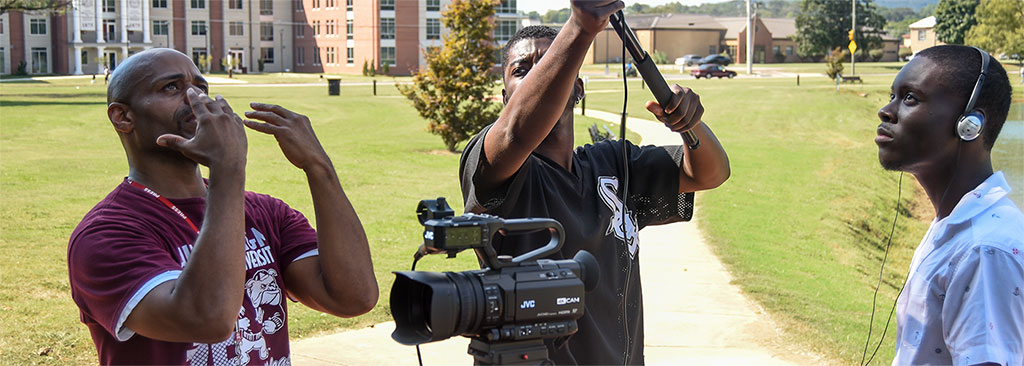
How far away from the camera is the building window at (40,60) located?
222 ft

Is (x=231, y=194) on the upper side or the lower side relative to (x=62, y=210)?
upper

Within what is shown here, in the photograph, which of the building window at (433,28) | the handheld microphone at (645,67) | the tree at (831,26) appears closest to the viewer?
the handheld microphone at (645,67)

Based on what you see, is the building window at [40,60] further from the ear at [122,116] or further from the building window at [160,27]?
the ear at [122,116]

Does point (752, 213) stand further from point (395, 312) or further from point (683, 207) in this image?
point (395, 312)

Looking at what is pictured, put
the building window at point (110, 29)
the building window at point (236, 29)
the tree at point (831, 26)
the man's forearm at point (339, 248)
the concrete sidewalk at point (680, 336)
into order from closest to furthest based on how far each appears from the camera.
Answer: the man's forearm at point (339, 248)
the concrete sidewalk at point (680, 336)
the building window at point (110, 29)
the building window at point (236, 29)
the tree at point (831, 26)

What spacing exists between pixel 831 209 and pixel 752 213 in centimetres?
215

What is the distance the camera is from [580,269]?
2098mm

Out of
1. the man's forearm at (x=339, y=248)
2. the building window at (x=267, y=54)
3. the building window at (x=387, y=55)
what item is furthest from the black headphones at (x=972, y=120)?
the building window at (x=267, y=54)

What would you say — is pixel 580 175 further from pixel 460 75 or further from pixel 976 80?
pixel 460 75

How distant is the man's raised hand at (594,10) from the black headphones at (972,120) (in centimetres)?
114

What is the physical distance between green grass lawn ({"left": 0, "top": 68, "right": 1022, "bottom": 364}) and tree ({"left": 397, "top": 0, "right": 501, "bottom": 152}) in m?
0.88

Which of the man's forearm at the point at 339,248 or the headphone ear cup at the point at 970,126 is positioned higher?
the headphone ear cup at the point at 970,126

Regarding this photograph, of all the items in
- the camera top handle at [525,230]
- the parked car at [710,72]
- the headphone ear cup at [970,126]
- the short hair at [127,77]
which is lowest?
the camera top handle at [525,230]

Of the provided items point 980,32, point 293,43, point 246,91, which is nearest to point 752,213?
point 246,91
